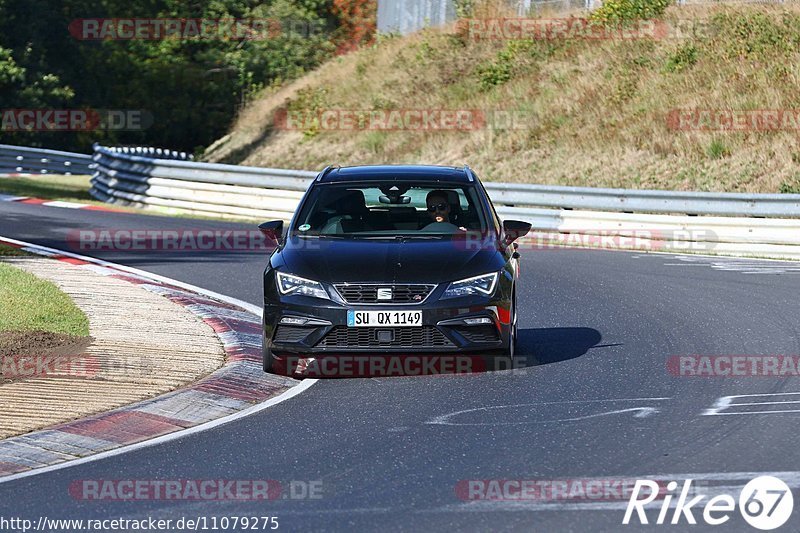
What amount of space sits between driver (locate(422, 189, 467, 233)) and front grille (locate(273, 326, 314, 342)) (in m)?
1.62

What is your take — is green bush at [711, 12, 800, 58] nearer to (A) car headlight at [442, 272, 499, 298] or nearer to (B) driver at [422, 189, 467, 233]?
(B) driver at [422, 189, 467, 233]

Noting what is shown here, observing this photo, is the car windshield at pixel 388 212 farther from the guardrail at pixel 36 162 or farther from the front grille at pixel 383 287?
the guardrail at pixel 36 162

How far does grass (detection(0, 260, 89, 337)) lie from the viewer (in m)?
12.1

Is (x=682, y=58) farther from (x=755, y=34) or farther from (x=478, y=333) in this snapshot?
(x=478, y=333)

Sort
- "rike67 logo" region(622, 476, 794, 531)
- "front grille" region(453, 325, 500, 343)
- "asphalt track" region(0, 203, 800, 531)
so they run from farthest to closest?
"front grille" region(453, 325, 500, 343)
"asphalt track" region(0, 203, 800, 531)
"rike67 logo" region(622, 476, 794, 531)

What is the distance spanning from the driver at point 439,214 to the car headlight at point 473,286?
92cm

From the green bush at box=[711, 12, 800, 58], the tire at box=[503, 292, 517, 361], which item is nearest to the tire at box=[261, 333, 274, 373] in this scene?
the tire at box=[503, 292, 517, 361]

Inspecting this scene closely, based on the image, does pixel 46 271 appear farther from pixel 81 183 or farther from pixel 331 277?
pixel 81 183

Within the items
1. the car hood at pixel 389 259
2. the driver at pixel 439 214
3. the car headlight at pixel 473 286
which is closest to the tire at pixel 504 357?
the car headlight at pixel 473 286

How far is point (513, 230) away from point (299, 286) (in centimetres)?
207

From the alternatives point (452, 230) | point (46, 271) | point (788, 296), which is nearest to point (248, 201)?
point (46, 271)

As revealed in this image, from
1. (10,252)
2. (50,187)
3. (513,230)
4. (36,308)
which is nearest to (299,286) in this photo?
(513,230)

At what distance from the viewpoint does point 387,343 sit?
1015 cm

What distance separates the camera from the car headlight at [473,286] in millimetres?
10312
